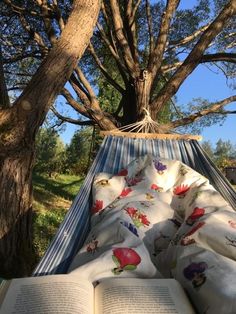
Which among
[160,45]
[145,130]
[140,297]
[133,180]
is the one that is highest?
[160,45]

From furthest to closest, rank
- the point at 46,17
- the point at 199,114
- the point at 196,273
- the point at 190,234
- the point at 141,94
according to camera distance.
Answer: the point at 199,114, the point at 46,17, the point at 141,94, the point at 190,234, the point at 196,273

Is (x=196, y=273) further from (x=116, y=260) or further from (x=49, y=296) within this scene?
(x=49, y=296)

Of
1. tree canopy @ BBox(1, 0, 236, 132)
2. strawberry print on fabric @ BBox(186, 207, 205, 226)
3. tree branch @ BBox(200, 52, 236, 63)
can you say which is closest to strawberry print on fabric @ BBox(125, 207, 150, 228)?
strawberry print on fabric @ BBox(186, 207, 205, 226)

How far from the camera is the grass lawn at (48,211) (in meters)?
4.12

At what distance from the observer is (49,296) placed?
1.12 m

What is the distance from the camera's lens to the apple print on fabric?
1.37 m

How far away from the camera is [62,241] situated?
178 cm

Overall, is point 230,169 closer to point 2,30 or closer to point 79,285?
point 2,30

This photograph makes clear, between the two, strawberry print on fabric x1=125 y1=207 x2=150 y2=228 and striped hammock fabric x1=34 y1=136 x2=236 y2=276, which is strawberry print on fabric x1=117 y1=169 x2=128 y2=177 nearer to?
striped hammock fabric x1=34 y1=136 x2=236 y2=276

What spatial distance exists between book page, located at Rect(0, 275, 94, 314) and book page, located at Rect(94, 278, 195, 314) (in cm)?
4

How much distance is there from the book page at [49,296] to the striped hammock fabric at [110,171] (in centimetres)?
24

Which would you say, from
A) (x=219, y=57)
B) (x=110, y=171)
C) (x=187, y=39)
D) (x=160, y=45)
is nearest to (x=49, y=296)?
(x=110, y=171)

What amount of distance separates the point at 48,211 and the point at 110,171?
296cm

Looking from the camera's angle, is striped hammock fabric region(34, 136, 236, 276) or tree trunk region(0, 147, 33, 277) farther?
tree trunk region(0, 147, 33, 277)
